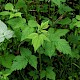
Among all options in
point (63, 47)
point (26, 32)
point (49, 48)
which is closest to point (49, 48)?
point (49, 48)

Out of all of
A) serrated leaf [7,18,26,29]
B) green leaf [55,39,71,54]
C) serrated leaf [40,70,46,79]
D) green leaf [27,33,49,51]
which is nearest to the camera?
green leaf [27,33,49,51]

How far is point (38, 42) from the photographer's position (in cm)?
158

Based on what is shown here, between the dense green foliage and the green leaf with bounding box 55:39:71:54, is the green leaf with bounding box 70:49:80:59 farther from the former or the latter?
the green leaf with bounding box 55:39:71:54

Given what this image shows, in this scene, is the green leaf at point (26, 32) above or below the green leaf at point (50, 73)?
above

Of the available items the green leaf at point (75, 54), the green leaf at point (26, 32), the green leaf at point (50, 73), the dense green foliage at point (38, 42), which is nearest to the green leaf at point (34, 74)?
the dense green foliage at point (38, 42)

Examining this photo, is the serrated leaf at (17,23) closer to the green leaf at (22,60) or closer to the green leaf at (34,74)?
the green leaf at (22,60)

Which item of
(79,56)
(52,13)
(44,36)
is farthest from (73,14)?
(44,36)

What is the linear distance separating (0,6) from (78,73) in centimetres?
96

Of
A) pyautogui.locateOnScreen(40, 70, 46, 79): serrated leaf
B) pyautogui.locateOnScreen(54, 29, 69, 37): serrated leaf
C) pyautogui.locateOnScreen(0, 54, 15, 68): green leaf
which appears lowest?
pyautogui.locateOnScreen(40, 70, 46, 79): serrated leaf

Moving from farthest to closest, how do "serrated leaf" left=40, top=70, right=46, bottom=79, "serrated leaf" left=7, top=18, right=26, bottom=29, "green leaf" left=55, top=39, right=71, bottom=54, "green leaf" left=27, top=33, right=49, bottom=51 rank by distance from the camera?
"serrated leaf" left=40, top=70, right=46, bottom=79 → "serrated leaf" left=7, top=18, right=26, bottom=29 → "green leaf" left=55, top=39, right=71, bottom=54 → "green leaf" left=27, top=33, right=49, bottom=51

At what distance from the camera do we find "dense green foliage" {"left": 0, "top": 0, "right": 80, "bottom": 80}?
1785mm

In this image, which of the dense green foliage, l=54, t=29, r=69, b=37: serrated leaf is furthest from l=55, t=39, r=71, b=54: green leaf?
l=54, t=29, r=69, b=37: serrated leaf

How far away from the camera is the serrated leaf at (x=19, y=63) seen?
1.80 meters

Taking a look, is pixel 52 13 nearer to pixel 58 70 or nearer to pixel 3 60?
pixel 58 70
